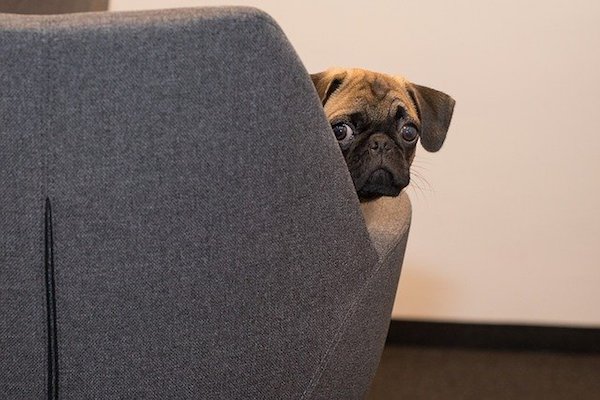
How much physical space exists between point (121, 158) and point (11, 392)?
1.39 ft

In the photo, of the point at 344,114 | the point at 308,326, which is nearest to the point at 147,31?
the point at 308,326

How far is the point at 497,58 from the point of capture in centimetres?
344

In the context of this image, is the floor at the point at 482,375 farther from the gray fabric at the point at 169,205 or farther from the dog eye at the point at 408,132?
the gray fabric at the point at 169,205

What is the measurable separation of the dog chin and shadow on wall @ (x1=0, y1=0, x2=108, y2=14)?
1228mm

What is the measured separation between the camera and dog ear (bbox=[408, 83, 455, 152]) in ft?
7.41

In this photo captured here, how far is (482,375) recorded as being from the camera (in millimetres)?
3424

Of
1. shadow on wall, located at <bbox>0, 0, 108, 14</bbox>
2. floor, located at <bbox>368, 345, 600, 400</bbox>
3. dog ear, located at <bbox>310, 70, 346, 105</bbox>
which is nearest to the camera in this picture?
dog ear, located at <bbox>310, 70, 346, 105</bbox>

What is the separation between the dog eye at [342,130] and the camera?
222 centimetres

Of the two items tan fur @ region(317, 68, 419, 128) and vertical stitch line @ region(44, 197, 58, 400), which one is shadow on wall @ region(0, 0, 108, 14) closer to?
tan fur @ region(317, 68, 419, 128)

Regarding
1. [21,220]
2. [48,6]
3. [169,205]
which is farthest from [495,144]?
[21,220]

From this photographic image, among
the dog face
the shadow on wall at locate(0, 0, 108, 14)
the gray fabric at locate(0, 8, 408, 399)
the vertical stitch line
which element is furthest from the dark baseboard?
the vertical stitch line

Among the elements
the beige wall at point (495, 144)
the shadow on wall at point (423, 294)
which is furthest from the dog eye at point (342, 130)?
the shadow on wall at point (423, 294)

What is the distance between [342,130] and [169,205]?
1046 mm

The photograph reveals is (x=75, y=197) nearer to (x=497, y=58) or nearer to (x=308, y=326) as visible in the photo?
(x=308, y=326)
